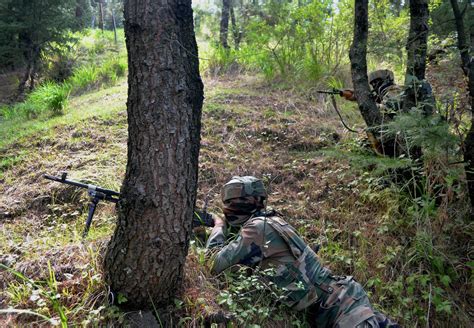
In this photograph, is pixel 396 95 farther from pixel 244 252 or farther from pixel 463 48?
pixel 244 252

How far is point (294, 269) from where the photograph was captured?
2926 millimetres

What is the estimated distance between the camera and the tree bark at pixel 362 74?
4.51 meters

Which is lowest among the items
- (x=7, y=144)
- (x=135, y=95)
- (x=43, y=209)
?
(x=43, y=209)

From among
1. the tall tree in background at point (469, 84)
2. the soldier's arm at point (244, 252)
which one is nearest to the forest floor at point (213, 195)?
the soldier's arm at point (244, 252)

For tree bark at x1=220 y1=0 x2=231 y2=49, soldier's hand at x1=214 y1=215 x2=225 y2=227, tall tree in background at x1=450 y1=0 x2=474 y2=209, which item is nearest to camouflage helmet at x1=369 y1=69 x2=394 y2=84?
tall tree in background at x1=450 y1=0 x2=474 y2=209

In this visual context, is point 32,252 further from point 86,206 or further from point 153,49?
point 153,49

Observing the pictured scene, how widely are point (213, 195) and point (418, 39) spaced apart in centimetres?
272

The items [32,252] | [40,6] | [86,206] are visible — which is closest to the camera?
[32,252]

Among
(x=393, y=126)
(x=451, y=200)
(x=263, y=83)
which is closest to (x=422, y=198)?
(x=451, y=200)

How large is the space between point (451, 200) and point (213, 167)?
105 inches

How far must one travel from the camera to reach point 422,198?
3.92 m

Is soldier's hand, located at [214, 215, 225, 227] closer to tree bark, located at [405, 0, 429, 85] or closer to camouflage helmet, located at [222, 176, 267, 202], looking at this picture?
camouflage helmet, located at [222, 176, 267, 202]

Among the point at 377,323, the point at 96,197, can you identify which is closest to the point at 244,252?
the point at 377,323

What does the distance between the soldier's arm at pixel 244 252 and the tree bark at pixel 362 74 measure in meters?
2.25
